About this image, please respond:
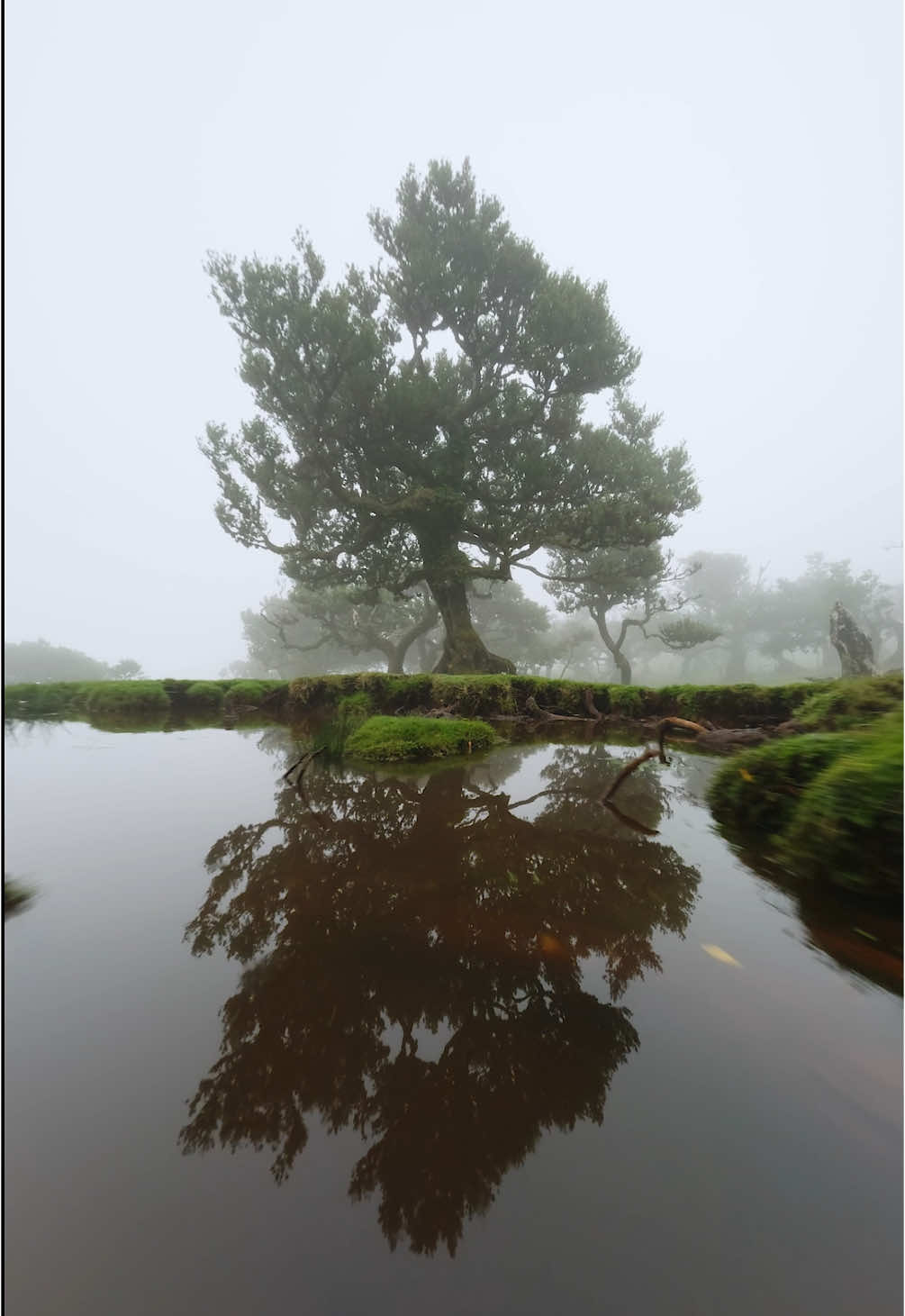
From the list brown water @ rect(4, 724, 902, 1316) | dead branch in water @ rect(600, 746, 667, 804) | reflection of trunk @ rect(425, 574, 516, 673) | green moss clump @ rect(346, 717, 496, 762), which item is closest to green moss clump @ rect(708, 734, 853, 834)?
dead branch in water @ rect(600, 746, 667, 804)

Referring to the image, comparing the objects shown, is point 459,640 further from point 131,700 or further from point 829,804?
point 829,804

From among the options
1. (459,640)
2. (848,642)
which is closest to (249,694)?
(459,640)

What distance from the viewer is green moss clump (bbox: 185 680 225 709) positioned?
1271 cm

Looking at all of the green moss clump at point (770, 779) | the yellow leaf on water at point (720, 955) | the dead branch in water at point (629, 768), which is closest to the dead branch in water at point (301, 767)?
the dead branch in water at point (629, 768)

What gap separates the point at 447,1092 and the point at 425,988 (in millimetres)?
432

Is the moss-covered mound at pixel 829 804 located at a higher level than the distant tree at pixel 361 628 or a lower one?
lower

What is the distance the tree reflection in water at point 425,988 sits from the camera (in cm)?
108

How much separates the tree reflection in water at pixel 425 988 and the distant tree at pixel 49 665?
45.7m

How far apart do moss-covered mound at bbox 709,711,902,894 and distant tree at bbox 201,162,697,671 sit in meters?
11.6

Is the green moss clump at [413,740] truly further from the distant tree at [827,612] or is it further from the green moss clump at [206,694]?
the distant tree at [827,612]

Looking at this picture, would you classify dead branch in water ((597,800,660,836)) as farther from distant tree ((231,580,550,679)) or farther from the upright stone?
distant tree ((231,580,550,679))

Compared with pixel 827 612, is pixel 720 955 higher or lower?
lower

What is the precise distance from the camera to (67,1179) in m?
0.97

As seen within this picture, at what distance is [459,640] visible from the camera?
15.6 meters
